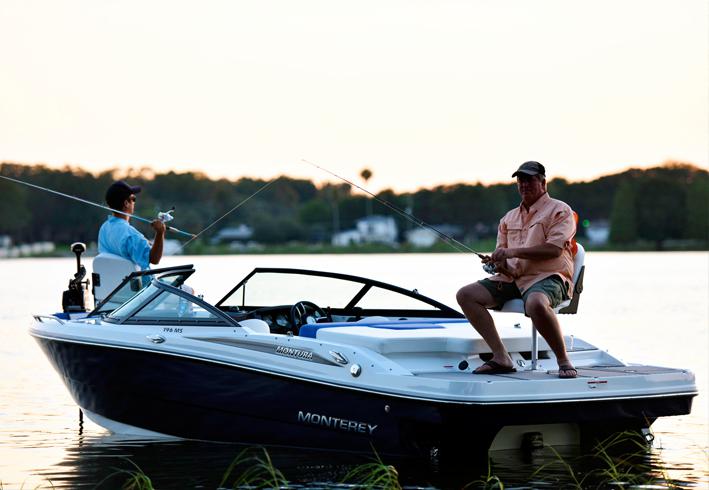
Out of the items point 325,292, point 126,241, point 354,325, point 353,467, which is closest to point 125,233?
point 126,241

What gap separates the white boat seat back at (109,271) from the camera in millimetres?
11133

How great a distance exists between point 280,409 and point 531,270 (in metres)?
1.96

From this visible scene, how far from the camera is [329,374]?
872 centimetres

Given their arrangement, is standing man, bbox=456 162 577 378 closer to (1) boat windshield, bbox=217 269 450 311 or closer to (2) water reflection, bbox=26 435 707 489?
(2) water reflection, bbox=26 435 707 489

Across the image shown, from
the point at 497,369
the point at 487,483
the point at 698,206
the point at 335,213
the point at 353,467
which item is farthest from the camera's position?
the point at 335,213

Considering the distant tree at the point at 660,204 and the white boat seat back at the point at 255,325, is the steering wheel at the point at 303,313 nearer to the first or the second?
the white boat seat back at the point at 255,325

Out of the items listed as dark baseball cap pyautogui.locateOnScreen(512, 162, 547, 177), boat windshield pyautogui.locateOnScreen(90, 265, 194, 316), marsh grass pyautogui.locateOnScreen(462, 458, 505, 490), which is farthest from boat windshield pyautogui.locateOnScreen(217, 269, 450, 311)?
dark baseball cap pyautogui.locateOnScreen(512, 162, 547, 177)

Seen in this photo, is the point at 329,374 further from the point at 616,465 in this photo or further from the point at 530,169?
the point at 616,465

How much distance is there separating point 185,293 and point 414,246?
376 ft

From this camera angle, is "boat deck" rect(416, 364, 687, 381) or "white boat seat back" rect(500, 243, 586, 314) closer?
"boat deck" rect(416, 364, 687, 381)

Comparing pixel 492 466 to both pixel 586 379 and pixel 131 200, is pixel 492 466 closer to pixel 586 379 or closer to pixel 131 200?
pixel 586 379

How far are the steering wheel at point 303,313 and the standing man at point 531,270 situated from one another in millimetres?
1511

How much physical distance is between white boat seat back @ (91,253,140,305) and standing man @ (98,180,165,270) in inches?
2.1

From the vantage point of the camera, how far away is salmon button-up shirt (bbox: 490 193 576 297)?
8391mm
